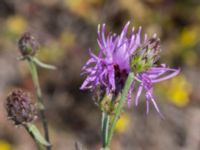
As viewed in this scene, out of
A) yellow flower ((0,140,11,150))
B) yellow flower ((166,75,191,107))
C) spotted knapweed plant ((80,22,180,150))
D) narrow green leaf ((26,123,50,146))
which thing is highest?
spotted knapweed plant ((80,22,180,150))

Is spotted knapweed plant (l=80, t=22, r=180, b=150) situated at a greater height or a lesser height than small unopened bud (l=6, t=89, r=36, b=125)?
greater

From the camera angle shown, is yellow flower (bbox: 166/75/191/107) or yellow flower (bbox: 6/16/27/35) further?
yellow flower (bbox: 6/16/27/35)

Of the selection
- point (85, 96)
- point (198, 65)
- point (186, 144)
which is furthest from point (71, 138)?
point (198, 65)

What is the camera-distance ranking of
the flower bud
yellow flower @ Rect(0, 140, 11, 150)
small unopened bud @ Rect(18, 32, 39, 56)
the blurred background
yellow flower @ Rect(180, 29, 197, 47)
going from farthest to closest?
yellow flower @ Rect(180, 29, 197, 47) < the blurred background < yellow flower @ Rect(0, 140, 11, 150) < small unopened bud @ Rect(18, 32, 39, 56) < the flower bud

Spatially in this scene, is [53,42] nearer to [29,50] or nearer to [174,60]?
[174,60]

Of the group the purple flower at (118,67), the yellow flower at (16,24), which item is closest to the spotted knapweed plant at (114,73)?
the purple flower at (118,67)

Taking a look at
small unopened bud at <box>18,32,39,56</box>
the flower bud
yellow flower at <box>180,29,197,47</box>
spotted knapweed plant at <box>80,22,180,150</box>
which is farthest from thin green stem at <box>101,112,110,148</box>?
yellow flower at <box>180,29,197,47</box>

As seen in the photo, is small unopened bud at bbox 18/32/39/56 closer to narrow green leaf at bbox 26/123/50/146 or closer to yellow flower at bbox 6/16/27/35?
narrow green leaf at bbox 26/123/50/146
